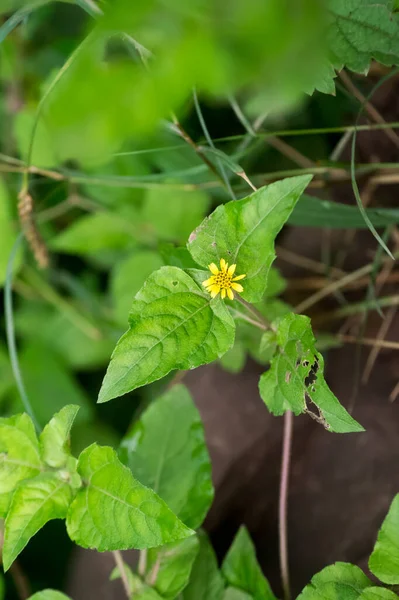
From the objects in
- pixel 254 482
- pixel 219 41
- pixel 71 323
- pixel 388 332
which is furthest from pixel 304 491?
pixel 219 41

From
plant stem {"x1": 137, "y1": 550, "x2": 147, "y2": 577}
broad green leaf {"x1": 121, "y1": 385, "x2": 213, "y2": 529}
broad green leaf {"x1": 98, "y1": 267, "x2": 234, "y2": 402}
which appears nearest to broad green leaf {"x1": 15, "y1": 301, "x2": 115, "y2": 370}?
broad green leaf {"x1": 121, "y1": 385, "x2": 213, "y2": 529}

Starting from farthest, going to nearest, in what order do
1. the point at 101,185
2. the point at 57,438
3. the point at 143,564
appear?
the point at 101,185
the point at 143,564
the point at 57,438

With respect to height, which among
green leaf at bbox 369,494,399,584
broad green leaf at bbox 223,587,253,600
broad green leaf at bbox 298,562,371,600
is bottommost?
broad green leaf at bbox 223,587,253,600

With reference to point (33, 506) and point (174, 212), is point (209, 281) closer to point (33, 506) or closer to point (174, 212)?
point (33, 506)

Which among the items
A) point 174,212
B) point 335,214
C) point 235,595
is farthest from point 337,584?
point 174,212

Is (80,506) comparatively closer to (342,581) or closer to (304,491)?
(342,581)

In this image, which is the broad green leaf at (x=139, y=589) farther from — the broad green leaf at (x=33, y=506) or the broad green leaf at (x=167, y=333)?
the broad green leaf at (x=167, y=333)

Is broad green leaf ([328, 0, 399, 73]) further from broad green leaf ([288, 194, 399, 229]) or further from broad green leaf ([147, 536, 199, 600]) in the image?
broad green leaf ([147, 536, 199, 600])
